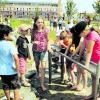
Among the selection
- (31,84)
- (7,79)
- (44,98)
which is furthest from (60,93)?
(7,79)

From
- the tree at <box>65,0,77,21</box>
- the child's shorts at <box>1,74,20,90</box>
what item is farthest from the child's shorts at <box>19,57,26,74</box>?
the tree at <box>65,0,77,21</box>

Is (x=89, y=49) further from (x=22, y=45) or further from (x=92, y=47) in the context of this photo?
(x=22, y=45)

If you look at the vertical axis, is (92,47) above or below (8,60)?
→ above

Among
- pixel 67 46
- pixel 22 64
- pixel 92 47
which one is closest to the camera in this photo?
pixel 92 47

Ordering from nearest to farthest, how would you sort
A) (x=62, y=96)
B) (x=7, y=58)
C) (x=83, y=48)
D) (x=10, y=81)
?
(x=7, y=58)
(x=10, y=81)
(x=83, y=48)
(x=62, y=96)

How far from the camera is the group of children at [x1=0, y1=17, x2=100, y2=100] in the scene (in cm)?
614

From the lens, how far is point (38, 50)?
312 inches

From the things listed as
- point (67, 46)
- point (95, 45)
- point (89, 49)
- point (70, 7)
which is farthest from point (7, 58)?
point (70, 7)

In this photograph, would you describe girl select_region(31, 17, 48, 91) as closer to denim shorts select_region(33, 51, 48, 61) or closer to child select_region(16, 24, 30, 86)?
denim shorts select_region(33, 51, 48, 61)

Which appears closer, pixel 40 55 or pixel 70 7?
pixel 40 55

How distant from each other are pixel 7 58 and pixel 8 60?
41 millimetres

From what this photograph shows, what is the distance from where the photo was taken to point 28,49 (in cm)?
817

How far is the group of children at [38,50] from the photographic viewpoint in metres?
6.14

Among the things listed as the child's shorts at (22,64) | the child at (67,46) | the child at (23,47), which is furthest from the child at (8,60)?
the child at (67,46)
